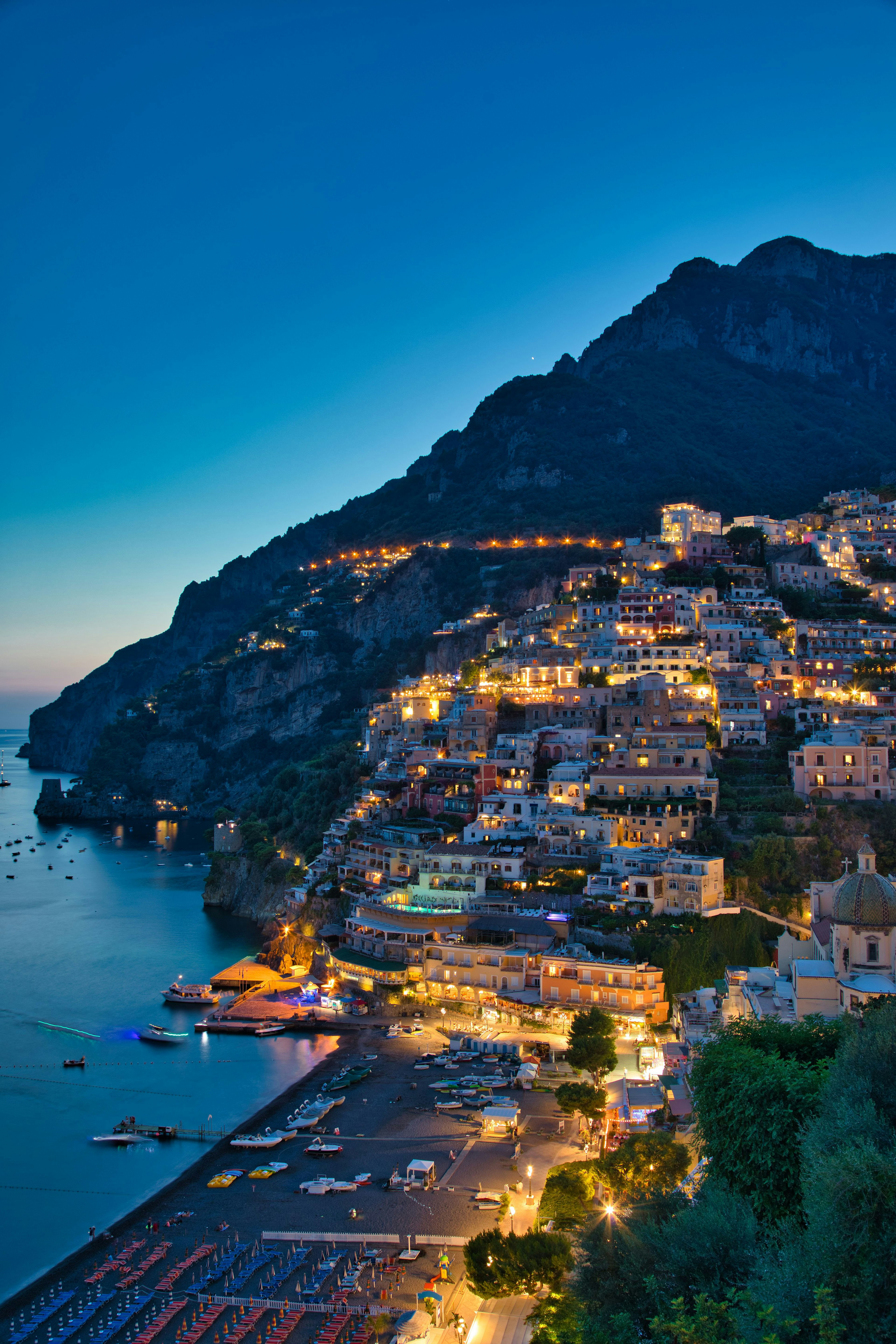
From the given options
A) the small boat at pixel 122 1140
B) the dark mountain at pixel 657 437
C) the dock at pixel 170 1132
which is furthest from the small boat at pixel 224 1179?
the dark mountain at pixel 657 437

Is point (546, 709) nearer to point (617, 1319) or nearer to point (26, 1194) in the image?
point (26, 1194)

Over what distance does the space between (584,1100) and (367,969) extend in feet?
55.8

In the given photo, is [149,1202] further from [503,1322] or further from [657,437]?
[657,437]

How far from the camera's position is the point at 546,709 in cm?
6009

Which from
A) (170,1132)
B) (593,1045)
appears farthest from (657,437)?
(170,1132)

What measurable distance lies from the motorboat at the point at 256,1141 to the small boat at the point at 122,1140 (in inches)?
122

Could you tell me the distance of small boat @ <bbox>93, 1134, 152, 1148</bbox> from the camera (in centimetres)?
3391

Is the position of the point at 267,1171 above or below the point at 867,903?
below

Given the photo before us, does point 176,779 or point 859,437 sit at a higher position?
point 859,437

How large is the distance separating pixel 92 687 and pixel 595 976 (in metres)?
173

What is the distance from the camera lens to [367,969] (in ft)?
149

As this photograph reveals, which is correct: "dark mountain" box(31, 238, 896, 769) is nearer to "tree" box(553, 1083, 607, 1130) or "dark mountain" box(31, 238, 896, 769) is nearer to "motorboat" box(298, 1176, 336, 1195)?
"tree" box(553, 1083, 607, 1130)

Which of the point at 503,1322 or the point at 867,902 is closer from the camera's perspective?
the point at 503,1322

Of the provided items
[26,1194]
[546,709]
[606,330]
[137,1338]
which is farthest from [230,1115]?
[606,330]
